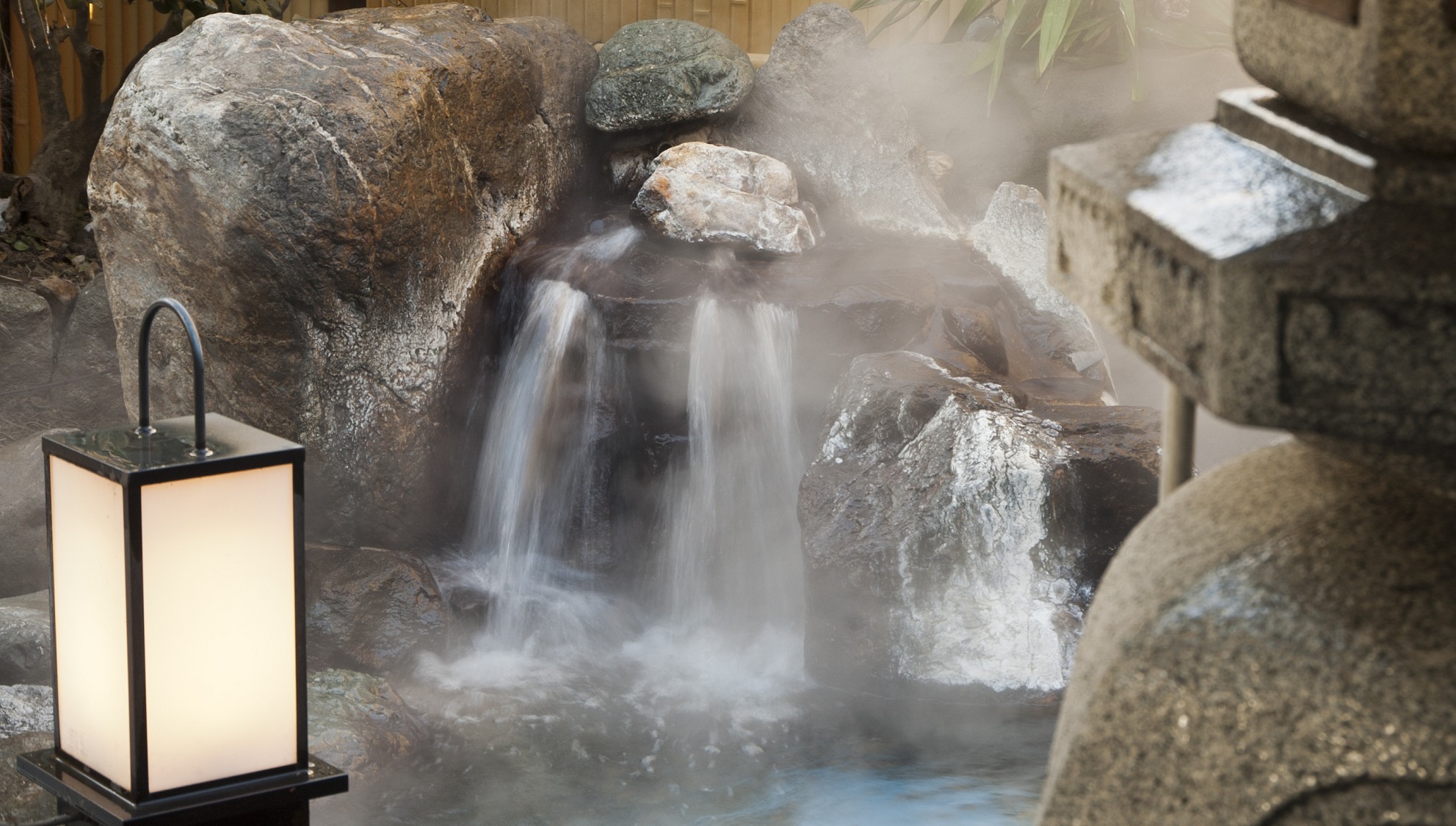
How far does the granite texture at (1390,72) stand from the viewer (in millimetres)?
1057

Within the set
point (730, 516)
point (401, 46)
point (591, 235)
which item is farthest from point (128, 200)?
point (730, 516)

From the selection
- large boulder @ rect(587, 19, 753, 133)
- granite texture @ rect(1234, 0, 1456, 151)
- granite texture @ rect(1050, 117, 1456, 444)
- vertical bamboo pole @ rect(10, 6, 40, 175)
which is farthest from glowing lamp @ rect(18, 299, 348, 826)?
vertical bamboo pole @ rect(10, 6, 40, 175)

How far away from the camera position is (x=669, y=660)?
596 cm

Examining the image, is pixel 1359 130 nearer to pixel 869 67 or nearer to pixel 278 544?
pixel 278 544

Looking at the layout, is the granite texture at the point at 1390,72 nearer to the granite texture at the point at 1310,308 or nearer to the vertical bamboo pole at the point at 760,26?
the granite texture at the point at 1310,308

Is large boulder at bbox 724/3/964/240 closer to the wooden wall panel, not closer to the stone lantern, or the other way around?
the wooden wall panel

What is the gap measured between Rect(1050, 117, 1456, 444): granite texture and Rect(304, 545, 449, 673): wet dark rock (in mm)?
5041

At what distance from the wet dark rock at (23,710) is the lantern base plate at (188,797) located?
2.55m

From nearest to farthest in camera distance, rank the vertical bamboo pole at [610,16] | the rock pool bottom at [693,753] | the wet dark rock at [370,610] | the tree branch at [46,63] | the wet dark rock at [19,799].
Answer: the wet dark rock at [19,799], the rock pool bottom at [693,753], the wet dark rock at [370,610], the tree branch at [46,63], the vertical bamboo pole at [610,16]

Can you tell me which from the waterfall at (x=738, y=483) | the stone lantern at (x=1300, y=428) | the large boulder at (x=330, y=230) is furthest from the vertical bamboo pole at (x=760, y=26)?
the stone lantern at (x=1300, y=428)

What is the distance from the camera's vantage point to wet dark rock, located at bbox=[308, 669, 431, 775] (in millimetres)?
4789

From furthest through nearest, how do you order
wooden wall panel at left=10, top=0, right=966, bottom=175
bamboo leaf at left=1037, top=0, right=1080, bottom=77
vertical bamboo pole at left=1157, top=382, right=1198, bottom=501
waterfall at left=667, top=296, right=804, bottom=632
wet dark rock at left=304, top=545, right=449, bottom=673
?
wooden wall panel at left=10, top=0, right=966, bottom=175
bamboo leaf at left=1037, top=0, right=1080, bottom=77
waterfall at left=667, top=296, right=804, bottom=632
wet dark rock at left=304, top=545, right=449, bottom=673
vertical bamboo pole at left=1157, top=382, right=1198, bottom=501

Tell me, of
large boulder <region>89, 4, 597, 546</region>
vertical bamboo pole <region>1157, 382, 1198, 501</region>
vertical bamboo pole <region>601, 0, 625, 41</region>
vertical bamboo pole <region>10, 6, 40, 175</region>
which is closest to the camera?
vertical bamboo pole <region>1157, 382, 1198, 501</region>

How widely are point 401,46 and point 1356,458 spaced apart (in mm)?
5695
